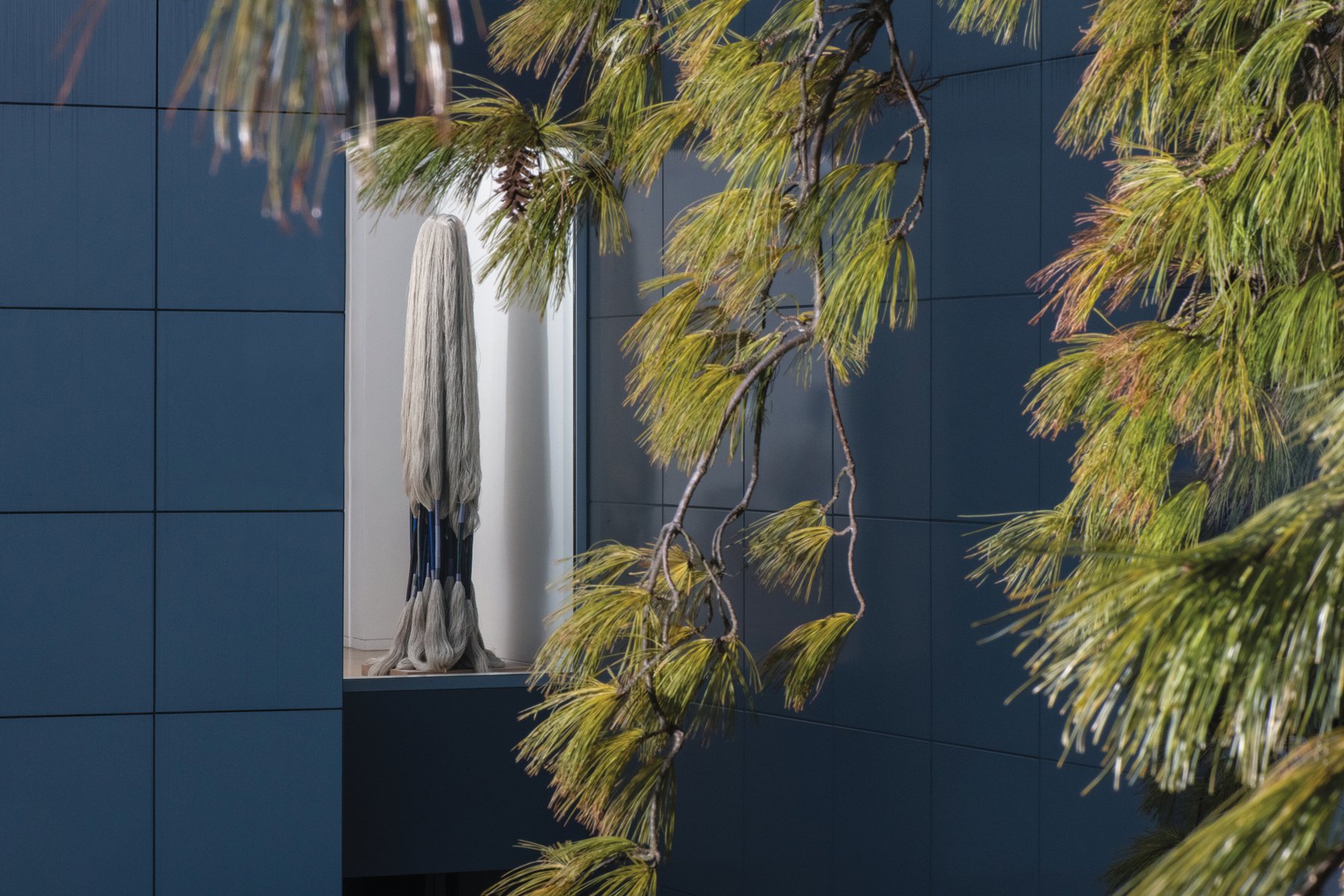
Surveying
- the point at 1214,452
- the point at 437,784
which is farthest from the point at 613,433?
the point at 1214,452

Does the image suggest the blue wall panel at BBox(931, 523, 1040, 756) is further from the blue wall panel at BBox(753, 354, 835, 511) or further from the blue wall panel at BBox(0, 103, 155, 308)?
the blue wall panel at BBox(0, 103, 155, 308)

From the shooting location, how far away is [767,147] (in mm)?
1333

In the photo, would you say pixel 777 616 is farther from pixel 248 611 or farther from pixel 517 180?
pixel 517 180

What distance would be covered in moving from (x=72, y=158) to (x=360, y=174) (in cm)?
243

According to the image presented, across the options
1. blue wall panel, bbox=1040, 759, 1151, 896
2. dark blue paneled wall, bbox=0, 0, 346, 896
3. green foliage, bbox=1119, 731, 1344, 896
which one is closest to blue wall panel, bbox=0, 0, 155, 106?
dark blue paneled wall, bbox=0, 0, 346, 896

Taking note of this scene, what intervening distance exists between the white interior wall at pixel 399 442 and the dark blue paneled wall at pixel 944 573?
75cm

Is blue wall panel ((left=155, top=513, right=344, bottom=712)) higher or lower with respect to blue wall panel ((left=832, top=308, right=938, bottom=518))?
lower

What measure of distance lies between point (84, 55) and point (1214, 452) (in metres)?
2.58

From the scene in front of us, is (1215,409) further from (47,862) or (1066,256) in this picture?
(47,862)

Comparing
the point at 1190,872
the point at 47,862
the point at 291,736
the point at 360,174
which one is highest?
the point at 360,174

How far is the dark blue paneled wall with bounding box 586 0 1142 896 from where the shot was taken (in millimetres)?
2871

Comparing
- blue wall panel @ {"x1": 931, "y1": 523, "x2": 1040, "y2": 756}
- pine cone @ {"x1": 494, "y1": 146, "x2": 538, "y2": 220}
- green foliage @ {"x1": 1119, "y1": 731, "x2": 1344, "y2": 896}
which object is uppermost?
pine cone @ {"x1": 494, "y1": 146, "x2": 538, "y2": 220}

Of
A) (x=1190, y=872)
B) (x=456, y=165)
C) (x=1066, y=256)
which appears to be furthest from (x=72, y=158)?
(x=1190, y=872)

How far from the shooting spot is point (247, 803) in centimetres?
293
